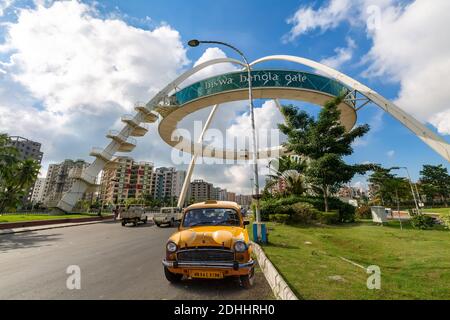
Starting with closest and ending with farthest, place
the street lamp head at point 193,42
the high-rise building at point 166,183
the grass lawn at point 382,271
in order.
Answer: the grass lawn at point 382,271
the street lamp head at point 193,42
the high-rise building at point 166,183

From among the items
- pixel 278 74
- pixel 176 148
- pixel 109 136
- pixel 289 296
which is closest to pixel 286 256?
pixel 289 296

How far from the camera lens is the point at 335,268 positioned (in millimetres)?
6480

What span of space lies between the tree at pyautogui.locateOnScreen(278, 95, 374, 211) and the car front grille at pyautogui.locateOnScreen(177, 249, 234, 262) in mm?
16521

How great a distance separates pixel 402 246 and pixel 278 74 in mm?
16755

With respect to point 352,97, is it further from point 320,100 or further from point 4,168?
point 4,168

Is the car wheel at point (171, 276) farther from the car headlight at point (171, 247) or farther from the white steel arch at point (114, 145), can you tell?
the white steel arch at point (114, 145)

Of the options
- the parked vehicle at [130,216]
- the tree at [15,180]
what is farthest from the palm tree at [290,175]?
the tree at [15,180]

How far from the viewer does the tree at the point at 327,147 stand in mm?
19500

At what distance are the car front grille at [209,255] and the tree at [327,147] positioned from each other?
650 inches

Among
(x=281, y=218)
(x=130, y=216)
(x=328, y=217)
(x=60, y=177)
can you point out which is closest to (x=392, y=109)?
(x=328, y=217)

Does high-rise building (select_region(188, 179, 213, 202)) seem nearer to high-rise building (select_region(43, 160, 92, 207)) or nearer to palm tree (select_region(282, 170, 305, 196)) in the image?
high-rise building (select_region(43, 160, 92, 207))

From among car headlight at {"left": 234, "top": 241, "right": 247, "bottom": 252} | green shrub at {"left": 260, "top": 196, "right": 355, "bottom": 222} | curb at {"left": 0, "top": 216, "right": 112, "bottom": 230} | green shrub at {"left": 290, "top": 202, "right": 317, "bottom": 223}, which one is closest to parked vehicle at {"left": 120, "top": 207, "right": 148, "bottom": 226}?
curb at {"left": 0, "top": 216, "right": 112, "bottom": 230}

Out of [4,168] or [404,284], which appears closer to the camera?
[404,284]

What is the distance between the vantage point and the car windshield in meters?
6.34
